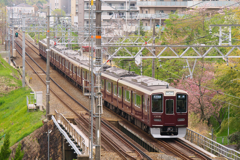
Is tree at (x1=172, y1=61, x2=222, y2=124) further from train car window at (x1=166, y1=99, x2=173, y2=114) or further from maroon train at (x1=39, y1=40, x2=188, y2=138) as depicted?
train car window at (x1=166, y1=99, x2=173, y2=114)

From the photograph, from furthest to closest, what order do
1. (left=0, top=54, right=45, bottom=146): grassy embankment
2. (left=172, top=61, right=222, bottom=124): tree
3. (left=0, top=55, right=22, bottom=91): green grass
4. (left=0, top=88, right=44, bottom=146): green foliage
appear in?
(left=0, top=55, right=22, bottom=91): green grass → (left=172, top=61, right=222, bottom=124): tree → (left=0, top=54, right=45, bottom=146): grassy embankment → (left=0, top=88, right=44, bottom=146): green foliage

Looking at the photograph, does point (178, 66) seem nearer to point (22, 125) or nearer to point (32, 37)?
point (22, 125)

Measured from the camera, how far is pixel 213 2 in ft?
147

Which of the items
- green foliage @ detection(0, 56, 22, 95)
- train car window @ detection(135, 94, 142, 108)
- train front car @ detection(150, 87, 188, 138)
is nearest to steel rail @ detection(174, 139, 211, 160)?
train front car @ detection(150, 87, 188, 138)

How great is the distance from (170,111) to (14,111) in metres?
15.6

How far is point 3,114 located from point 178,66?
46.7 feet

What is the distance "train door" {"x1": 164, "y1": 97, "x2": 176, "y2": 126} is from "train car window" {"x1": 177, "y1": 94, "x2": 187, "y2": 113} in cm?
22

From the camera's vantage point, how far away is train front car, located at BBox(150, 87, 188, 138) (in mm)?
15914

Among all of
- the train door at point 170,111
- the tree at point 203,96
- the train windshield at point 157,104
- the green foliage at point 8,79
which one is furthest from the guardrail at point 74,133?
the green foliage at point 8,79

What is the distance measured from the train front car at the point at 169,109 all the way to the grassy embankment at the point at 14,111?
852cm

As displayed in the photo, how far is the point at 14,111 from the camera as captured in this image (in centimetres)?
2783

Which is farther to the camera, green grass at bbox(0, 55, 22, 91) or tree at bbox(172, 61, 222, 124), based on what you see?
green grass at bbox(0, 55, 22, 91)

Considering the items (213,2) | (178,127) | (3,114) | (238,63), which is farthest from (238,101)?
(213,2)

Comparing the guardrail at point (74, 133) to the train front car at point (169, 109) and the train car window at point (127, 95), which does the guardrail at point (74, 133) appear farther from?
the train car window at point (127, 95)
